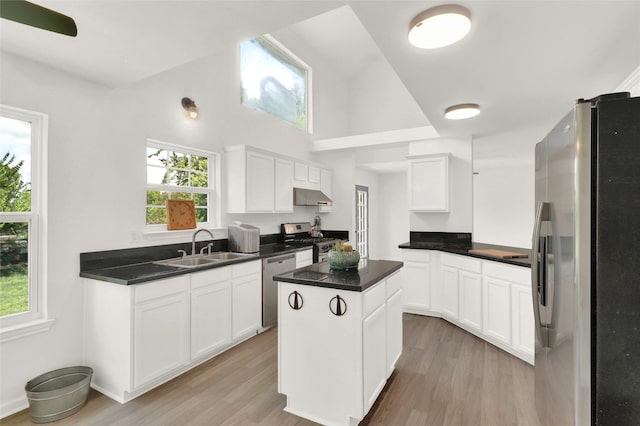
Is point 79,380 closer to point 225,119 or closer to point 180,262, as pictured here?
point 180,262

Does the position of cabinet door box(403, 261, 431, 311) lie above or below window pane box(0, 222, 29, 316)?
below

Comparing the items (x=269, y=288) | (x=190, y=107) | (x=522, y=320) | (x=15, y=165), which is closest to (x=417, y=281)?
(x=522, y=320)

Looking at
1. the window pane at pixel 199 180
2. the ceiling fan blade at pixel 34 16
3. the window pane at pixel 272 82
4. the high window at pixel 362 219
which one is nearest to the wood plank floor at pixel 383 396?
the window pane at pixel 199 180

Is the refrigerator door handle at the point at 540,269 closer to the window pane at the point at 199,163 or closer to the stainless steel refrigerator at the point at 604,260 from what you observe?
the stainless steel refrigerator at the point at 604,260

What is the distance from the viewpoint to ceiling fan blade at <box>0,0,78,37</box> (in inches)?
33.9

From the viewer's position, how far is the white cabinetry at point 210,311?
2.80 meters

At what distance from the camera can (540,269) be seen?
1463 millimetres

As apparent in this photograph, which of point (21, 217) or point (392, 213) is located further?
point (392, 213)

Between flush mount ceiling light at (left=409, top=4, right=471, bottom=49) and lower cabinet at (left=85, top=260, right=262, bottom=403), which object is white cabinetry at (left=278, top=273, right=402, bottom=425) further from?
flush mount ceiling light at (left=409, top=4, right=471, bottom=49)

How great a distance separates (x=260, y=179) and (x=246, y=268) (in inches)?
53.4

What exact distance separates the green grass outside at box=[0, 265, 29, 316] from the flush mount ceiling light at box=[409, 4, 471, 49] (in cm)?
313

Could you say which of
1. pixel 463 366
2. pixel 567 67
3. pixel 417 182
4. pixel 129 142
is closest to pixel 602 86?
pixel 567 67

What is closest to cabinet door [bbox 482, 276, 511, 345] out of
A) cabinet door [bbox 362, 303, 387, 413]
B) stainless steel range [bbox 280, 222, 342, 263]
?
cabinet door [bbox 362, 303, 387, 413]

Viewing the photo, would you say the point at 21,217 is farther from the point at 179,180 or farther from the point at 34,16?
the point at 34,16
